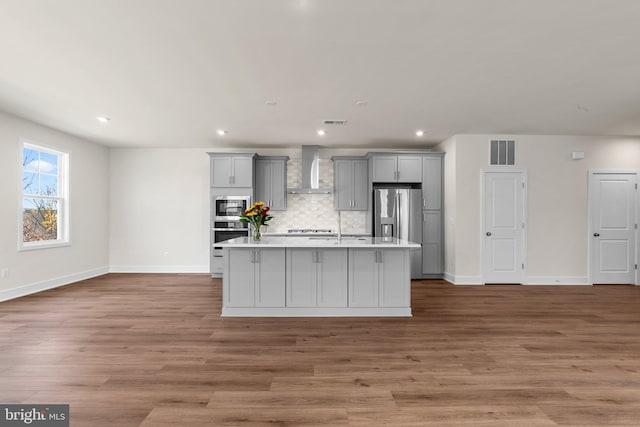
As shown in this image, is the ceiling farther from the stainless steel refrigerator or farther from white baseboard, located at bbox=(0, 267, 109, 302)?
white baseboard, located at bbox=(0, 267, 109, 302)

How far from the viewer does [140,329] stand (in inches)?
148

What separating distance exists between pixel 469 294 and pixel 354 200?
281 centimetres

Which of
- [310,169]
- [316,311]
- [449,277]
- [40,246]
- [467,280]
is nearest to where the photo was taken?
[316,311]

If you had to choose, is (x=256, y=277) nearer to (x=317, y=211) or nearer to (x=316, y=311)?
(x=316, y=311)

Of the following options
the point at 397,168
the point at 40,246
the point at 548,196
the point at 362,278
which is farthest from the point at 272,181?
the point at 548,196

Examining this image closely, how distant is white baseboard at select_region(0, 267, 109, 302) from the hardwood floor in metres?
0.44

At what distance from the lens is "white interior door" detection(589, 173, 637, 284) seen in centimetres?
643

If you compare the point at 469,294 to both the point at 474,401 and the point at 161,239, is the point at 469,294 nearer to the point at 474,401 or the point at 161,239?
the point at 474,401

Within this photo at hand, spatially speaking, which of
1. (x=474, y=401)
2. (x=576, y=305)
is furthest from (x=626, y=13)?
(x=576, y=305)

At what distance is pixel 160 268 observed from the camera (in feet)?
24.5

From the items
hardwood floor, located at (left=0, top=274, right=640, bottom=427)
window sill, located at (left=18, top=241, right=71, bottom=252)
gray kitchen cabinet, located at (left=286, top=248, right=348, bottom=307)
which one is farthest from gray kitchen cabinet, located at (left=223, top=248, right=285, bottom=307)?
window sill, located at (left=18, top=241, right=71, bottom=252)

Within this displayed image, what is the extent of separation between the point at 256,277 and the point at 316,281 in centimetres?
74

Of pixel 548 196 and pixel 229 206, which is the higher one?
pixel 548 196

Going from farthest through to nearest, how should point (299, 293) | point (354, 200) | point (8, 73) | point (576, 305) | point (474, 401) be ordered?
point (354, 200)
point (576, 305)
point (299, 293)
point (8, 73)
point (474, 401)
